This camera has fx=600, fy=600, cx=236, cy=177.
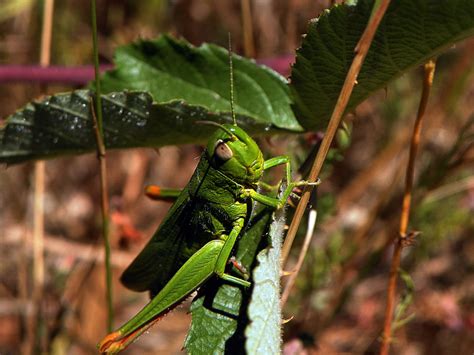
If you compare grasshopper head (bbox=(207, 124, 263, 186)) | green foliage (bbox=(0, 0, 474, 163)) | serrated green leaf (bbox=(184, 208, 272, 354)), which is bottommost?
serrated green leaf (bbox=(184, 208, 272, 354))

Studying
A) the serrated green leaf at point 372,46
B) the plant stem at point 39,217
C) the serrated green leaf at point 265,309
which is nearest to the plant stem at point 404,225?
the serrated green leaf at point 372,46

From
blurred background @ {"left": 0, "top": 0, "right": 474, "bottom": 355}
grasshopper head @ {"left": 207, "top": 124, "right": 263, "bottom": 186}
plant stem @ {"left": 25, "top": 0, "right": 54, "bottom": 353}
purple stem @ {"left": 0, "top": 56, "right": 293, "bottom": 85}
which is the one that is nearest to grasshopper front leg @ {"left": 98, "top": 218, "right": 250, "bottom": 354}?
grasshopper head @ {"left": 207, "top": 124, "right": 263, "bottom": 186}

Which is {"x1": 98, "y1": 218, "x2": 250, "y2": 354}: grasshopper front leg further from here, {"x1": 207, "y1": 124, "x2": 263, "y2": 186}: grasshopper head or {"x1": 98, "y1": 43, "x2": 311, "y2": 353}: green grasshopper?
{"x1": 207, "y1": 124, "x2": 263, "y2": 186}: grasshopper head

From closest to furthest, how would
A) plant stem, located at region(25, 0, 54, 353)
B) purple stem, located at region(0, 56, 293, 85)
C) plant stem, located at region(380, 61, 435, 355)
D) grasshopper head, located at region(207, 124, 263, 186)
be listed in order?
grasshopper head, located at region(207, 124, 263, 186) → plant stem, located at region(380, 61, 435, 355) → purple stem, located at region(0, 56, 293, 85) → plant stem, located at region(25, 0, 54, 353)

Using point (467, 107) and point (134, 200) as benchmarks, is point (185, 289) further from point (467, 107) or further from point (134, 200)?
point (467, 107)

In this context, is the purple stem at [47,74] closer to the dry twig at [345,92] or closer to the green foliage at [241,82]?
the green foliage at [241,82]

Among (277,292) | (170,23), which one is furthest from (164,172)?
(277,292)

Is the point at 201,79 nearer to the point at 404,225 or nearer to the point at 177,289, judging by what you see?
the point at 177,289

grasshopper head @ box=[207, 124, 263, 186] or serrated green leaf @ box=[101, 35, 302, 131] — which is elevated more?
serrated green leaf @ box=[101, 35, 302, 131]
